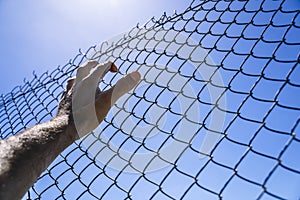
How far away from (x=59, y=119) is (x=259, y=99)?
1088 millimetres

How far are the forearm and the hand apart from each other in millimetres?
69

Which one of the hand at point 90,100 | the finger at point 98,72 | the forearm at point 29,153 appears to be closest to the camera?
the forearm at point 29,153

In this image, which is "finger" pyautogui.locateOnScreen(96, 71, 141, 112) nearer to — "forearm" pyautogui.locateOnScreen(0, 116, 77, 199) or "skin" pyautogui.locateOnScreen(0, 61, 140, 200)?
"skin" pyautogui.locateOnScreen(0, 61, 140, 200)

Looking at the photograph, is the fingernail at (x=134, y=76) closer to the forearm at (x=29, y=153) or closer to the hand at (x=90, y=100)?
the hand at (x=90, y=100)

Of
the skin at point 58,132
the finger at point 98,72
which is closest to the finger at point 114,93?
the skin at point 58,132

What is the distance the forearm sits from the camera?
1.54 m

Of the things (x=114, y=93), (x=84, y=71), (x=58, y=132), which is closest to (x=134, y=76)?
(x=114, y=93)

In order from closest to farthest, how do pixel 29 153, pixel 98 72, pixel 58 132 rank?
pixel 29 153, pixel 58 132, pixel 98 72

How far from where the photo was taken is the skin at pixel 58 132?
5.19 ft

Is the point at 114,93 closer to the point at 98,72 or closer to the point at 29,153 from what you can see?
the point at 98,72

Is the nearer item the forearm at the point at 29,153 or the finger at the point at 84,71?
the forearm at the point at 29,153

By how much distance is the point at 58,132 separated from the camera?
1928 mm

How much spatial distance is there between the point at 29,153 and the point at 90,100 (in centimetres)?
53

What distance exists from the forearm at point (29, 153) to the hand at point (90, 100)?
0.07 m
